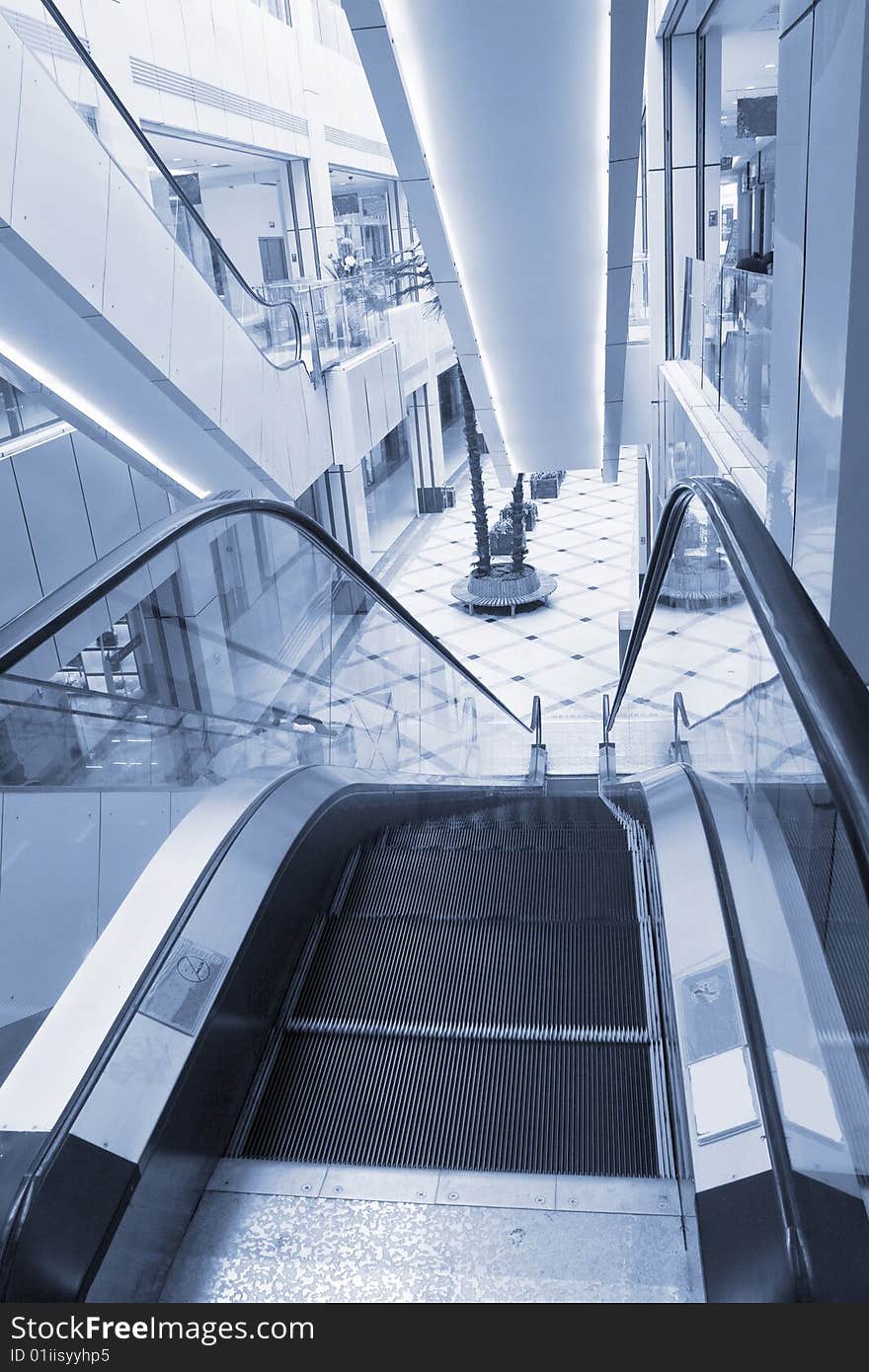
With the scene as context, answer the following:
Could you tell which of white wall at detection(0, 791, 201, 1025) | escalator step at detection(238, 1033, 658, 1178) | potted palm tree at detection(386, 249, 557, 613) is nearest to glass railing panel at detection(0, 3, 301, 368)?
white wall at detection(0, 791, 201, 1025)

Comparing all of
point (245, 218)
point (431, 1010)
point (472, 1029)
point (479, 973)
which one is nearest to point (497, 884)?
point (479, 973)

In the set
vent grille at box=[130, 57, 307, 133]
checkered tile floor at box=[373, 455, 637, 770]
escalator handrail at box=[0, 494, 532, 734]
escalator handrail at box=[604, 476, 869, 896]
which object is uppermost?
vent grille at box=[130, 57, 307, 133]

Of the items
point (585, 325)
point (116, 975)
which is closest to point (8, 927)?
point (116, 975)

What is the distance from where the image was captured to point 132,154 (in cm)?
724

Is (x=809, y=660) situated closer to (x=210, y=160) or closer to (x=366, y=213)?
(x=210, y=160)

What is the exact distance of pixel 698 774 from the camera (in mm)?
3738

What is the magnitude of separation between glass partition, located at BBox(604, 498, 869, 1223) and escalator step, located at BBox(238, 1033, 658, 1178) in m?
0.44

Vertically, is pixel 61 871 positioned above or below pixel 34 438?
below

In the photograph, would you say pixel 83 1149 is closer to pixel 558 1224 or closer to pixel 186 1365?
pixel 186 1365

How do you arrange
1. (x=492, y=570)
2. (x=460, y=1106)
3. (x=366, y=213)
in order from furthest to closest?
1. (x=366, y=213)
2. (x=492, y=570)
3. (x=460, y=1106)

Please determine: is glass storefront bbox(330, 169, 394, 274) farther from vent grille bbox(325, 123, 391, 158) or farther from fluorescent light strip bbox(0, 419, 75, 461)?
fluorescent light strip bbox(0, 419, 75, 461)

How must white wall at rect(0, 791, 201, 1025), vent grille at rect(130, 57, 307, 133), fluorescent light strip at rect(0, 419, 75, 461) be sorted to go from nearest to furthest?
white wall at rect(0, 791, 201, 1025)
fluorescent light strip at rect(0, 419, 75, 461)
vent grille at rect(130, 57, 307, 133)

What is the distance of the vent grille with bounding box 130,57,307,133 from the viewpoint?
12.9 meters

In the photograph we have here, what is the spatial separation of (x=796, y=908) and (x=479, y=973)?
1184 millimetres
